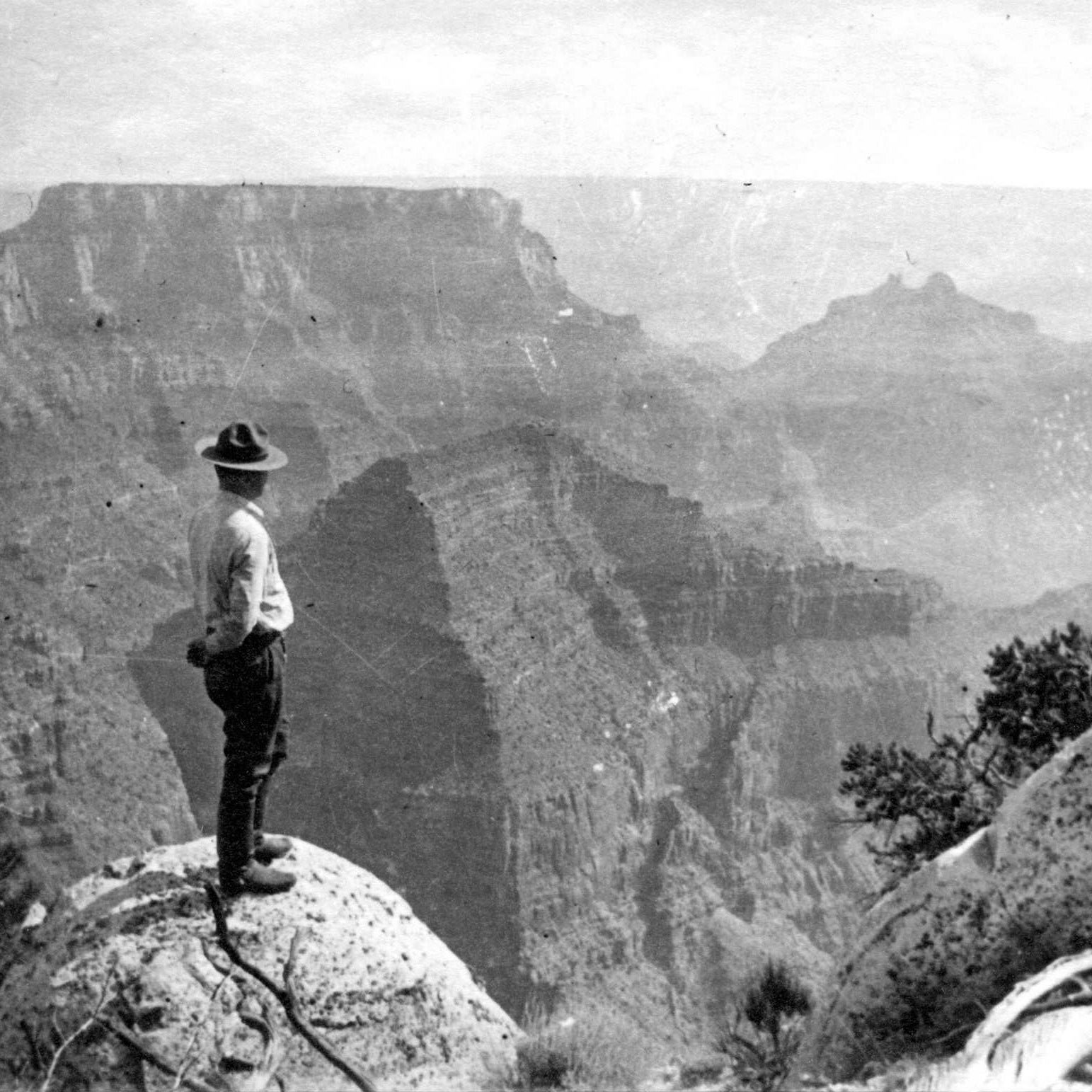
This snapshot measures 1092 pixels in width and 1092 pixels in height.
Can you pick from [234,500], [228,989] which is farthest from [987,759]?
[234,500]

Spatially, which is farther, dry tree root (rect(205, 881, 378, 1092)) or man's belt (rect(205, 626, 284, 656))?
man's belt (rect(205, 626, 284, 656))

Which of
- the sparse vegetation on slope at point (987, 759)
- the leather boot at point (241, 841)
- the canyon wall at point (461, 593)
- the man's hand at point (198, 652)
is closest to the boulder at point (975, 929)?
the sparse vegetation on slope at point (987, 759)

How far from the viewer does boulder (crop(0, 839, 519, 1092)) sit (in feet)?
18.9

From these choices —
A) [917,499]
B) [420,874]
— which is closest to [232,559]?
[420,874]

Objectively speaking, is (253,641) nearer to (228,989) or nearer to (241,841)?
Result: (241,841)

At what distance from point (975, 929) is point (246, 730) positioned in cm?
282

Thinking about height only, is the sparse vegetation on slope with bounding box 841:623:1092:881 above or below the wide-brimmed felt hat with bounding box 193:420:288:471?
below

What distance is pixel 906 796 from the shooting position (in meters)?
7.44

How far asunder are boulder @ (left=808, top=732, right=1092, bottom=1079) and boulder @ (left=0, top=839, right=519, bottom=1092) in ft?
5.05

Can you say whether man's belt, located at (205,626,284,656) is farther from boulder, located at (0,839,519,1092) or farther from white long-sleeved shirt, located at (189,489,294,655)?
boulder, located at (0,839,519,1092)

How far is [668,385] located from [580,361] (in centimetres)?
334

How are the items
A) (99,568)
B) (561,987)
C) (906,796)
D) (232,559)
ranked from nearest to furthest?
(232,559)
(906,796)
(561,987)
(99,568)

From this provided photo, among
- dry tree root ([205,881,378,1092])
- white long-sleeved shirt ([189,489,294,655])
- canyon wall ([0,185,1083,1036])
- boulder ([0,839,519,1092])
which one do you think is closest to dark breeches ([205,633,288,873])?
white long-sleeved shirt ([189,489,294,655])

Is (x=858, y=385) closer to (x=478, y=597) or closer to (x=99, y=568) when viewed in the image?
(x=478, y=597)
